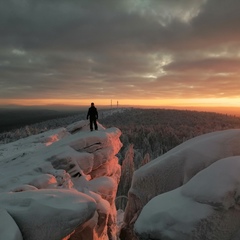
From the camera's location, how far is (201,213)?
735 centimetres

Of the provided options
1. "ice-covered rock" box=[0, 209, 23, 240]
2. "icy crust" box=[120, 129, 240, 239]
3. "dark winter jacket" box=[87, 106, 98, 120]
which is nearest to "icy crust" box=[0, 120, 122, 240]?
"ice-covered rock" box=[0, 209, 23, 240]

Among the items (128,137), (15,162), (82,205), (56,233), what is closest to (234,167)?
(82,205)

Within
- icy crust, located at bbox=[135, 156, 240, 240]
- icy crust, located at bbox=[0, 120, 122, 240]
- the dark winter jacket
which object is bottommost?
icy crust, located at bbox=[0, 120, 122, 240]

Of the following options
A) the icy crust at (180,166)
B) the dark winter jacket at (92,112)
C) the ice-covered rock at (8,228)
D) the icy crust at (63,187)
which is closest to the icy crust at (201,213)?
the icy crust at (180,166)

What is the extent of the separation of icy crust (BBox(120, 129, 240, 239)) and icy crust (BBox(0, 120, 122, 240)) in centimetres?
190

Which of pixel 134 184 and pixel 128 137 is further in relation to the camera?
pixel 128 137

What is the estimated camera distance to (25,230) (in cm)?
923

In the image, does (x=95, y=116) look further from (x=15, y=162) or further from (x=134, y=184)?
(x=134, y=184)

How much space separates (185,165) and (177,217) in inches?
126

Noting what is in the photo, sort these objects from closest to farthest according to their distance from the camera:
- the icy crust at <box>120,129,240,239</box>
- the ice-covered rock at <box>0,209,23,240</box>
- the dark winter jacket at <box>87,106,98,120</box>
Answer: the ice-covered rock at <box>0,209,23,240</box> < the icy crust at <box>120,129,240,239</box> < the dark winter jacket at <box>87,106,98,120</box>

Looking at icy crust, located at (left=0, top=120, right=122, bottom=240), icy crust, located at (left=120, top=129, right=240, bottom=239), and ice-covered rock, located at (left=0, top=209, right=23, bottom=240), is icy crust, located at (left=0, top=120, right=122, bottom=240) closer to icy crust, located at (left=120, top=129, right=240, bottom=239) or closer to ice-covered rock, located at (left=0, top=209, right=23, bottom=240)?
ice-covered rock, located at (left=0, top=209, right=23, bottom=240)

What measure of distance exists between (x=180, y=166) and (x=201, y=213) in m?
3.15

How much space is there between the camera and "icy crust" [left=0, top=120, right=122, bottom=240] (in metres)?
9.40

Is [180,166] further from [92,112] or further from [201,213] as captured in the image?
[92,112]
